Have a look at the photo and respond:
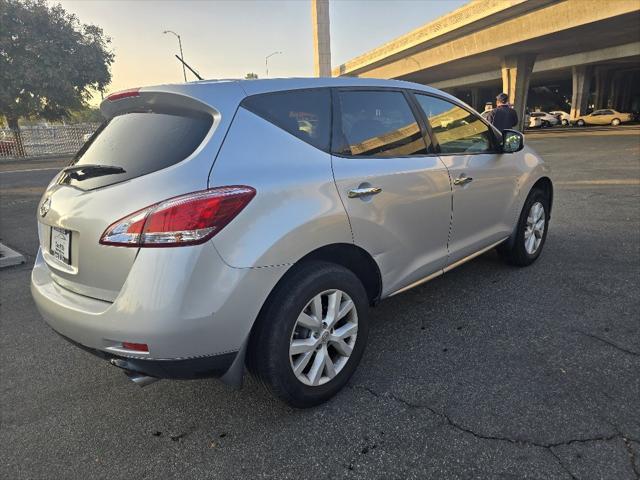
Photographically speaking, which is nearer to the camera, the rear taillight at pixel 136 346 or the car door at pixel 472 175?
the rear taillight at pixel 136 346

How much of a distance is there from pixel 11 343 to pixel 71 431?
56.3 inches

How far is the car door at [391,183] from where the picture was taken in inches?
101

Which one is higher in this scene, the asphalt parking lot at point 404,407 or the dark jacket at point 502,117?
the dark jacket at point 502,117

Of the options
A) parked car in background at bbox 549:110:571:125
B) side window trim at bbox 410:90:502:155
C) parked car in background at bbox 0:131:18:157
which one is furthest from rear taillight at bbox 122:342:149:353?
parked car in background at bbox 549:110:571:125

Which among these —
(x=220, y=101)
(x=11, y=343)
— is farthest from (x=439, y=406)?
Result: (x=11, y=343)

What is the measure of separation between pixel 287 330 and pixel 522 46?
1202 inches

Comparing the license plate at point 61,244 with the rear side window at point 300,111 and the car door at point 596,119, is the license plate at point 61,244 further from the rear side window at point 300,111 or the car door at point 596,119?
the car door at point 596,119

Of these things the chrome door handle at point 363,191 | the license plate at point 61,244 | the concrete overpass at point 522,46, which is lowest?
the license plate at point 61,244

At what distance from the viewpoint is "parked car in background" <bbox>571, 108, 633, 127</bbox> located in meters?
35.1

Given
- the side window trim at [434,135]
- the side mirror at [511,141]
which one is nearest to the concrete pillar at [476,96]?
the side mirror at [511,141]

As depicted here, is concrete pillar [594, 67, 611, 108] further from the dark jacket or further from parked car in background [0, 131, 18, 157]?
parked car in background [0, 131, 18, 157]

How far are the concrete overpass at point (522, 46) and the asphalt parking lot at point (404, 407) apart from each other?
69.1 ft

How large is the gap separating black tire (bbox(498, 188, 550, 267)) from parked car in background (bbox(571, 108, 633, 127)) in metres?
38.2

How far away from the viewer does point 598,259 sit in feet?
15.1
